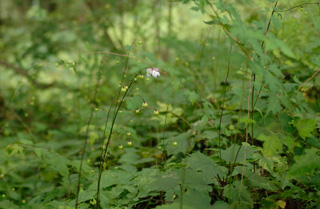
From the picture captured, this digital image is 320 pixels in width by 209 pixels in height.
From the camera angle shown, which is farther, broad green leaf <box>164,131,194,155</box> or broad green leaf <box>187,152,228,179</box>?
broad green leaf <box>164,131,194,155</box>

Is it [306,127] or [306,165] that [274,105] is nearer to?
[306,127]

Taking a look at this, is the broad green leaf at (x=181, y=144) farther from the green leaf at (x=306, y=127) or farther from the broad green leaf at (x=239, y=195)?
the green leaf at (x=306, y=127)

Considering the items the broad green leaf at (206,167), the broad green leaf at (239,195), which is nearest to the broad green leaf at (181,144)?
the broad green leaf at (206,167)

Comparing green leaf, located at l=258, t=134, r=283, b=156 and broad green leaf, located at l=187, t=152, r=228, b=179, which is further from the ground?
green leaf, located at l=258, t=134, r=283, b=156

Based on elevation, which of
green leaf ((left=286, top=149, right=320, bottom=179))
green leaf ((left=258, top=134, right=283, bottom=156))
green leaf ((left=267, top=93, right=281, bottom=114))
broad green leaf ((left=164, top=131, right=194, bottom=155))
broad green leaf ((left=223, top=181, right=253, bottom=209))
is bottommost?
broad green leaf ((left=164, top=131, right=194, bottom=155))

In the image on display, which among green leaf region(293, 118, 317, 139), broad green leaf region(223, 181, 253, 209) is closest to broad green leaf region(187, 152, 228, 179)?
broad green leaf region(223, 181, 253, 209)

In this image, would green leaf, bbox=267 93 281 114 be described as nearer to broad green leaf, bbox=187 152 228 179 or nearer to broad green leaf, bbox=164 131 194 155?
broad green leaf, bbox=187 152 228 179

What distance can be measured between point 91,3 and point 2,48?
1771 millimetres

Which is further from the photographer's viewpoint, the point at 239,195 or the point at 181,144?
the point at 181,144

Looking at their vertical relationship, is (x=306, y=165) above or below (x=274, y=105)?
below

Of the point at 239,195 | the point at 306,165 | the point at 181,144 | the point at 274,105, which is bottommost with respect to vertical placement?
the point at 181,144

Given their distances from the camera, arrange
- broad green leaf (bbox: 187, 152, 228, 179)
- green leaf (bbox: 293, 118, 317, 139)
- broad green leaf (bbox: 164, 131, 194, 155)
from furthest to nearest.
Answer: broad green leaf (bbox: 164, 131, 194, 155) → broad green leaf (bbox: 187, 152, 228, 179) → green leaf (bbox: 293, 118, 317, 139)

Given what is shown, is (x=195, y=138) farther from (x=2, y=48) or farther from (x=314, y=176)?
(x=2, y=48)

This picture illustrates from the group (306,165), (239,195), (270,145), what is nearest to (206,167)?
(239,195)
